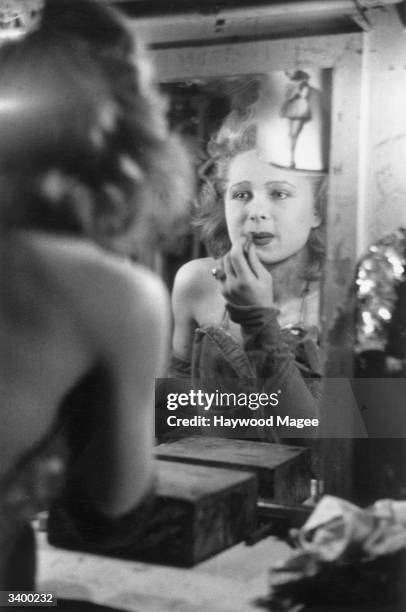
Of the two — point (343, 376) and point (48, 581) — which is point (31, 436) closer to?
→ point (48, 581)

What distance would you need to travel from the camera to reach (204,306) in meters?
2.34

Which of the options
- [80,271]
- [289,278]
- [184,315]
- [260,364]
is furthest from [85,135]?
[260,364]

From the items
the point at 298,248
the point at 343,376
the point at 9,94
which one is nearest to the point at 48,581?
the point at 343,376

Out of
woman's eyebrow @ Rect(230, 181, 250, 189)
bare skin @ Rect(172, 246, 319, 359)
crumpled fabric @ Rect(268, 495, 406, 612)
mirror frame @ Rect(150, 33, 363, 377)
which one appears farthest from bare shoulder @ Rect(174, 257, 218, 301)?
crumpled fabric @ Rect(268, 495, 406, 612)

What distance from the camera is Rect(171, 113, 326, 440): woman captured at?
2.29 metres

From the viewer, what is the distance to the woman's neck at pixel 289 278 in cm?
230

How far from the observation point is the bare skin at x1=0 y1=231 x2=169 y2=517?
225 centimetres

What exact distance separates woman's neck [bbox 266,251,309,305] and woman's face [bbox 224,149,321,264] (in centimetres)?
2

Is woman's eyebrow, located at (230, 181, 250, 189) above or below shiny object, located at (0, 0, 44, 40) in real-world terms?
below

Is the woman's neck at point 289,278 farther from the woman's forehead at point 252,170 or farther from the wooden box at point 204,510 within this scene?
the wooden box at point 204,510

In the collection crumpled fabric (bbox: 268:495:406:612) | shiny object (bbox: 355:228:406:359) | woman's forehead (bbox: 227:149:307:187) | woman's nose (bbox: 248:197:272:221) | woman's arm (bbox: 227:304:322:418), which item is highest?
woman's forehead (bbox: 227:149:307:187)

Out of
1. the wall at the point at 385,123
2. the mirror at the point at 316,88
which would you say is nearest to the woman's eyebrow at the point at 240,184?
the mirror at the point at 316,88

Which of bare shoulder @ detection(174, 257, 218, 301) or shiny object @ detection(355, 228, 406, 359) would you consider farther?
bare shoulder @ detection(174, 257, 218, 301)

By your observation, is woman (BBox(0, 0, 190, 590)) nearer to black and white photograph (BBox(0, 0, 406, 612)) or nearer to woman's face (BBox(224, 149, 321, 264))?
black and white photograph (BBox(0, 0, 406, 612))
